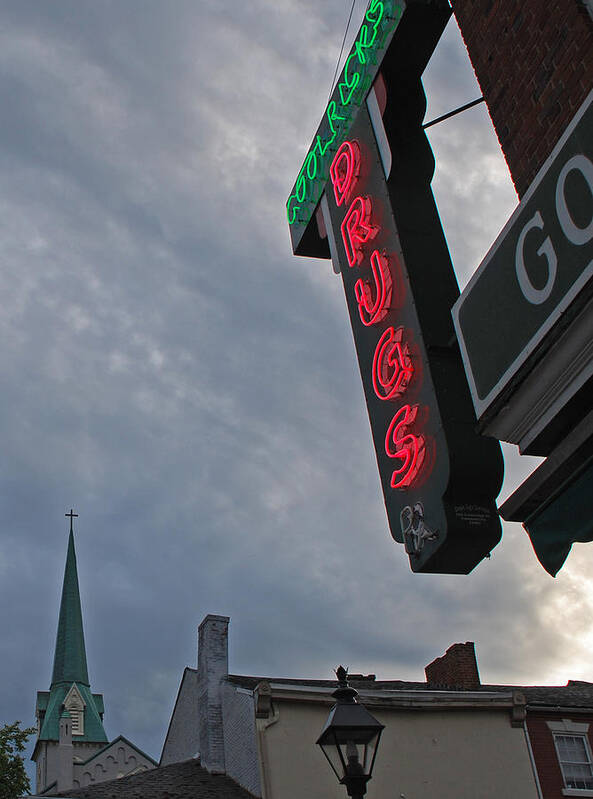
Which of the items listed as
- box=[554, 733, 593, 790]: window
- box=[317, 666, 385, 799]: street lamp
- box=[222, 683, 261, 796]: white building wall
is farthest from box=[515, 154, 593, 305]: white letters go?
box=[554, 733, 593, 790]: window

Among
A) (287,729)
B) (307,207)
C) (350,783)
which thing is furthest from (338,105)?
(287,729)

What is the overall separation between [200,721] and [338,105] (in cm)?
1917

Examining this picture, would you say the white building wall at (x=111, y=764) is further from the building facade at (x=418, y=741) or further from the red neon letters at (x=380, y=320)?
the red neon letters at (x=380, y=320)

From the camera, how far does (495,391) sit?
5.77 metres

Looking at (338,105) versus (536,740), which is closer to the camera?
(338,105)

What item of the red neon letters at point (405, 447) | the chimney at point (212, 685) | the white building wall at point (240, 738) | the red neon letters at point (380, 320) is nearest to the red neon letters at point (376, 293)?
the red neon letters at point (380, 320)

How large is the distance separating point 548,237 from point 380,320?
3992mm

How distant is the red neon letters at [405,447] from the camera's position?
8.23 metres

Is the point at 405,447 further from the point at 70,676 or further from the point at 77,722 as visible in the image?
the point at 70,676

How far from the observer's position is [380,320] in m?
9.35

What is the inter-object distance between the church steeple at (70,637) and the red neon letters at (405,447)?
242 feet

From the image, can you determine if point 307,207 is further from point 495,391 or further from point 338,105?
point 495,391

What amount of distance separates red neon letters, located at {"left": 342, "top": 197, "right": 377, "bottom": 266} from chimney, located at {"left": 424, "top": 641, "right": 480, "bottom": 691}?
62.1 ft

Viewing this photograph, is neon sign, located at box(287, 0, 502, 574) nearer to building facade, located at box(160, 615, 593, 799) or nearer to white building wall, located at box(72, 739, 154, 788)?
building facade, located at box(160, 615, 593, 799)
